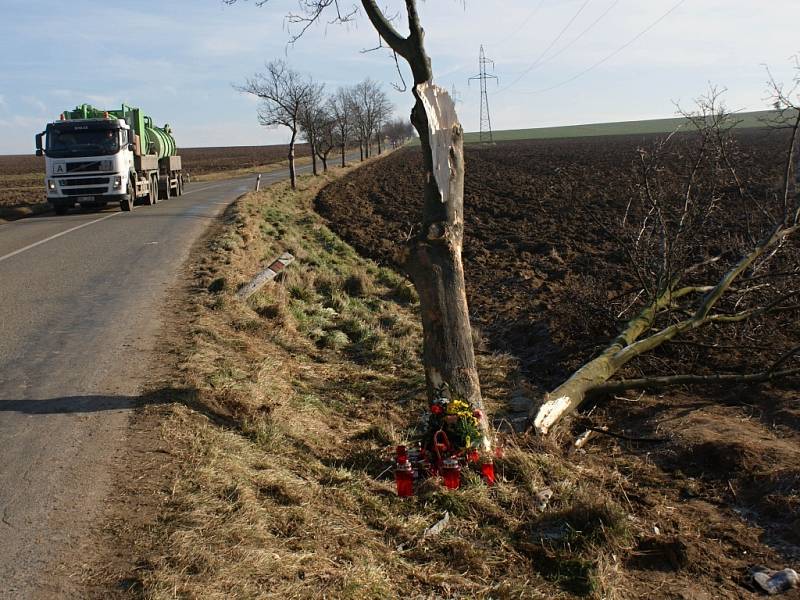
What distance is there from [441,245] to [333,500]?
242 cm

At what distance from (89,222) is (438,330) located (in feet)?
48.9

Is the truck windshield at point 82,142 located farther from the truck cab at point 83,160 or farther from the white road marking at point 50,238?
the white road marking at point 50,238

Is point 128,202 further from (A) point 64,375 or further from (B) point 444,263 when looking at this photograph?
(B) point 444,263

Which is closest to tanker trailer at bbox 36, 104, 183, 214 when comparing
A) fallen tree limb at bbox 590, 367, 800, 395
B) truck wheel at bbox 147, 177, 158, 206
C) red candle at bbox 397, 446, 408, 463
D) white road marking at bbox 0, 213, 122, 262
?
white road marking at bbox 0, 213, 122, 262

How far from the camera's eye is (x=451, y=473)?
5.80 meters

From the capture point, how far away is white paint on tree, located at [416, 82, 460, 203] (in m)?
6.41

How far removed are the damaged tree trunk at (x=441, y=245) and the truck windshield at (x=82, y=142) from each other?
1585cm

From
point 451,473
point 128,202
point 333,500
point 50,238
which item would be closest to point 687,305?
point 451,473

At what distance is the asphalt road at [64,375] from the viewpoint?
14.2 feet

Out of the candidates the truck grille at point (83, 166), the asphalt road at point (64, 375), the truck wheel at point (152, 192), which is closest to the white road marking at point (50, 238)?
the asphalt road at point (64, 375)

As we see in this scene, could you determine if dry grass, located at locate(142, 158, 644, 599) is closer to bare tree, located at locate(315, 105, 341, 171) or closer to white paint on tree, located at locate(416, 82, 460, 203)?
white paint on tree, located at locate(416, 82, 460, 203)

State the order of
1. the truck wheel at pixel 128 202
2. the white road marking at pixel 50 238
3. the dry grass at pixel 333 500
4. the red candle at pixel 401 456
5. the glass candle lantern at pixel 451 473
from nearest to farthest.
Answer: the dry grass at pixel 333 500
the red candle at pixel 401 456
the glass candle lantern at pixel 451 473
the white road marking at pixel 50 238
the truck wheel at pixel 128 202

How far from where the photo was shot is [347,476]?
5.83 meters

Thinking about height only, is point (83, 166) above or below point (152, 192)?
above
